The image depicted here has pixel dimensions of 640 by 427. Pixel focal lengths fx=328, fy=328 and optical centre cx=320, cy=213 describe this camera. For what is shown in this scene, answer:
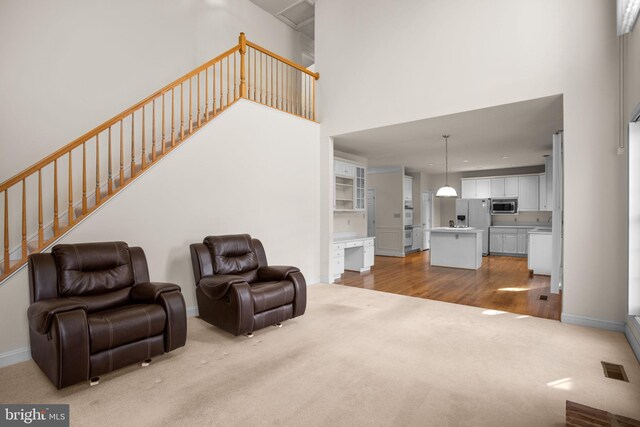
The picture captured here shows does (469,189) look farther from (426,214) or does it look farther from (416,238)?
(416,238)

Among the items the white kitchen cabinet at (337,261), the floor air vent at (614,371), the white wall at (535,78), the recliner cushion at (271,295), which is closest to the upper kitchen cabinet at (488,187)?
the white kitchen cabinet at (337,261)

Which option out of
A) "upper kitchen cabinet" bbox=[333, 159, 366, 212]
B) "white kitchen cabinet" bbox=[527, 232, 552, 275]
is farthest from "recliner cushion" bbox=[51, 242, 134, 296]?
"white kitchen cabinet" bbox=[527, 232, 552, 275]

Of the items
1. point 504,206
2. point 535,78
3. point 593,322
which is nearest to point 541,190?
point 504,206

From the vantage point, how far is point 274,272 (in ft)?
12.6

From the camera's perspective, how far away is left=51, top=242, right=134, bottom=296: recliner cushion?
2.80 m

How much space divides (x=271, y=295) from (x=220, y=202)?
167cm

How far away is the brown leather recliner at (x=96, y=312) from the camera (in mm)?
2252

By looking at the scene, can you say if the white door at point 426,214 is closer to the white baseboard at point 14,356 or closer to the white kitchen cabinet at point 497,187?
the white kitchen cabinet at point 497,187

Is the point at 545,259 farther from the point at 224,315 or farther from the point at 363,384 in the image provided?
the point at 224,315

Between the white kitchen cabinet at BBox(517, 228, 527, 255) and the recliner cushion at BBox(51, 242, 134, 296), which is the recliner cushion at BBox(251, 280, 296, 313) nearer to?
the recliner cushion at BBox(51, 242, 134, 296)

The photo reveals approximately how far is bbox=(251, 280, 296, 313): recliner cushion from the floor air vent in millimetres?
2830

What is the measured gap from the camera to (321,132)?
20.0 feet

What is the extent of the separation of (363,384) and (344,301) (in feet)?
7.56

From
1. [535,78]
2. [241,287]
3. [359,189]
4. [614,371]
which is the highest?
Answer: [535,78]
